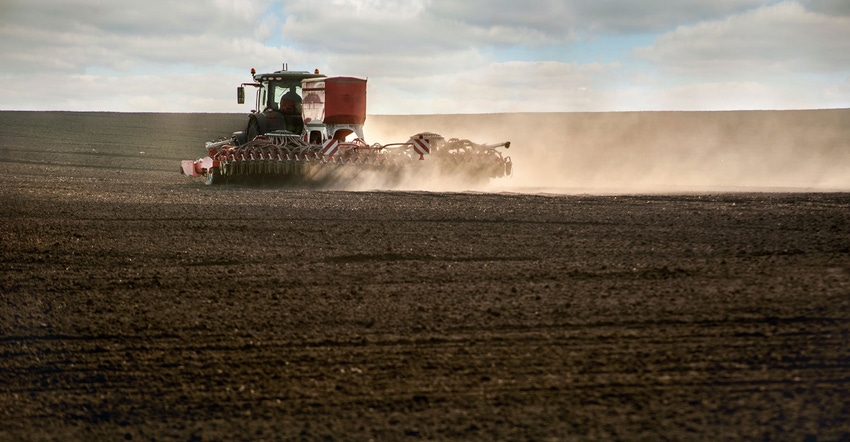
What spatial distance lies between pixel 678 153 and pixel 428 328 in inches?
1525

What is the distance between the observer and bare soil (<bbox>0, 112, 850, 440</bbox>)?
4426 millimetres

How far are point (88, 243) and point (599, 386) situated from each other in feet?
23.2

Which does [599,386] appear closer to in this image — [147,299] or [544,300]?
[544,300]

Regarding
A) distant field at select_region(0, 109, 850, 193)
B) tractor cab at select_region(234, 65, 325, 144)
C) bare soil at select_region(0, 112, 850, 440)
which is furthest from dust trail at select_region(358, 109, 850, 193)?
bare soil at select_region(0, 112, 850, 440)

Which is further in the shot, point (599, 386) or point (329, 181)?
point (329, 181)

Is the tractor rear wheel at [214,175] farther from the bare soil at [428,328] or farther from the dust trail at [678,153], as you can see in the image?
the bare soil at [428,328]

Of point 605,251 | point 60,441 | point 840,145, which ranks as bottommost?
point 60,441

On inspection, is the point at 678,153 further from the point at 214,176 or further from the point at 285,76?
the point at 214,176

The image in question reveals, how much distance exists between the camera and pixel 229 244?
10.0 m

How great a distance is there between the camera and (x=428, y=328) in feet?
A: 20.0

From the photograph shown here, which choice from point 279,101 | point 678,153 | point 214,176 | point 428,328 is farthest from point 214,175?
point 678,153

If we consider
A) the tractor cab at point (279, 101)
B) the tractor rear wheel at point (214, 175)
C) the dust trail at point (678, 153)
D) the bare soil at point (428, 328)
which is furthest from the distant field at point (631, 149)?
the bare soil at point (428, 328)

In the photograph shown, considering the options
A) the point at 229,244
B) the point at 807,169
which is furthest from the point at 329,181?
the point at 807,169

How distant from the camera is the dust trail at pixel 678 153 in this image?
23.0 meters
